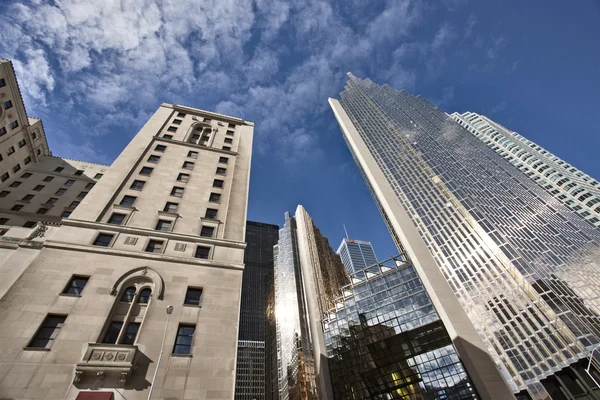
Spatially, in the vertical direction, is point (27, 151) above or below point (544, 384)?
above

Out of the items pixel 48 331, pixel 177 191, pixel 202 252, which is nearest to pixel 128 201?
pixel 177 191

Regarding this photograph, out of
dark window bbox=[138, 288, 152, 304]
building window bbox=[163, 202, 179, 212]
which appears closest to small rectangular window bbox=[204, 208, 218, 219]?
building window bbox=[163, 202, 179, 212]

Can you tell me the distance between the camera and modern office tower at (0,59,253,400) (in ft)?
52.0

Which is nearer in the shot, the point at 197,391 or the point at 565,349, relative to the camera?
the point at 197,391

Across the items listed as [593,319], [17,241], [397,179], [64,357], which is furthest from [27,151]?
[593,319]

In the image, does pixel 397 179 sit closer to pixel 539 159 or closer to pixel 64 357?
pixel 539 159

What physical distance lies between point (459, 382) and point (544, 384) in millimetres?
24723

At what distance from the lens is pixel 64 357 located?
52.7 ft

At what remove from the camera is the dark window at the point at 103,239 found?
2345 cm

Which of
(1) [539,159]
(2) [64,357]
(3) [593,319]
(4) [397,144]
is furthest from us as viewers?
(1) [539,159]

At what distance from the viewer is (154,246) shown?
24.7m

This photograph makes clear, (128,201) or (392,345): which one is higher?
(128,201)

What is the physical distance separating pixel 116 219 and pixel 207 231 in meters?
8.33

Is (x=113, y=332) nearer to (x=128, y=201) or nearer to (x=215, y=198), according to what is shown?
(x=128, y=201)
